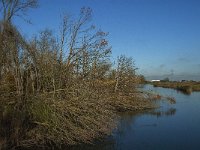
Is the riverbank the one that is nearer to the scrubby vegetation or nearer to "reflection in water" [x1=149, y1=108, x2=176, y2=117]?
"reflection in water" [x1=149, y1=108, x2=176, y2=117]

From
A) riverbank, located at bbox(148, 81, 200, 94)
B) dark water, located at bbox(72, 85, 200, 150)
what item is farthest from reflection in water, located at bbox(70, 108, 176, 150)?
riverbank, located at bbox(148, 81, 200, 94)

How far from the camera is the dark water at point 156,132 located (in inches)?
539

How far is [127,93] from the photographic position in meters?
26.2

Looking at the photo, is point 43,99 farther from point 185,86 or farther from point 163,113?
point 185,86

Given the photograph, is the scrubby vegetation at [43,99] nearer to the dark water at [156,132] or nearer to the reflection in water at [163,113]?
the dark water at [156,132]

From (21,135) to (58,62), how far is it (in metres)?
4.42

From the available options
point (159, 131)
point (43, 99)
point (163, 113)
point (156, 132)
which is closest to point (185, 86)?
point (163, 113)

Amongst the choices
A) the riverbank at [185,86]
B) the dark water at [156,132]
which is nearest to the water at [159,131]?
the dark water at [156,132]

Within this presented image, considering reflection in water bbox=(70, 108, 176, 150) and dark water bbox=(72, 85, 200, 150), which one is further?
dark water bbox=(72, 85, 200, 150)

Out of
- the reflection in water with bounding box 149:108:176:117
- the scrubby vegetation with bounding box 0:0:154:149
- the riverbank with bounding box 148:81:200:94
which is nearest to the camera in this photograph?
the scrubby vegetation with bounding box 0:0:154:149

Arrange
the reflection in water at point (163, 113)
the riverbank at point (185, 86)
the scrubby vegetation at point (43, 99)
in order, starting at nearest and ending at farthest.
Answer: the scrubby vegetation at point (43, 99) < the reflection in water at point (163, 113) < the riverbank at point (185, 86)

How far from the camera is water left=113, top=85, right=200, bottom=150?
13.8m

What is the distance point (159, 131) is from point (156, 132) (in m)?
0.36

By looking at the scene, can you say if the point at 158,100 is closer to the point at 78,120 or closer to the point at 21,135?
the point at 78,120
